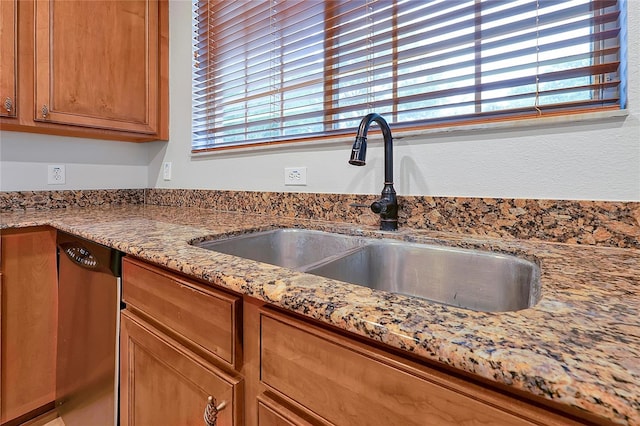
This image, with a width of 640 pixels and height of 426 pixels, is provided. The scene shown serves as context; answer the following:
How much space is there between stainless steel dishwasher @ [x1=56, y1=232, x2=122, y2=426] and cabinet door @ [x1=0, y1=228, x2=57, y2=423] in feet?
0.18

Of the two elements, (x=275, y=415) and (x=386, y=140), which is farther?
(x=386, y=140)

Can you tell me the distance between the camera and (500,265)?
752mm

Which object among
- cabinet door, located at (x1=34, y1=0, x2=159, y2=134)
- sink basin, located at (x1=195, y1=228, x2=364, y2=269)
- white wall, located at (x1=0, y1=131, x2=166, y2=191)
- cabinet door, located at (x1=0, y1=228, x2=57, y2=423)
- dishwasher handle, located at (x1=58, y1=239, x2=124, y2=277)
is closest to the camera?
dishwasher handle, located at (x1=58, y1=239, x2=124, y2=277)

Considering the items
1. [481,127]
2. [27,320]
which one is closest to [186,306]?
[481,127]

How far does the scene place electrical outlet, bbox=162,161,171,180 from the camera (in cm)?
196

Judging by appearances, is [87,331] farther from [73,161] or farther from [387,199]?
[73,161]

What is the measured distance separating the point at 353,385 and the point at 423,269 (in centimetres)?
50

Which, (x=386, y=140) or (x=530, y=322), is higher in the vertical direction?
(x=386, y=140)

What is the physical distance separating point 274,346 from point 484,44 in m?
1.01

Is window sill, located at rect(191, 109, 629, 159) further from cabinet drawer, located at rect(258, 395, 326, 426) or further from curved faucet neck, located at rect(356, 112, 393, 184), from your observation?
cabinet drawer, located at rect(258, 395, 326, 426)

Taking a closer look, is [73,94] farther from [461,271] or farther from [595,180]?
[595,180]

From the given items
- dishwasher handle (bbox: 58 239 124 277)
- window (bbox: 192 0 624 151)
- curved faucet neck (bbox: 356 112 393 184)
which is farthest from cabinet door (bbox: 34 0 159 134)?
curved faucet neck (bbox: 356 112 393 184)

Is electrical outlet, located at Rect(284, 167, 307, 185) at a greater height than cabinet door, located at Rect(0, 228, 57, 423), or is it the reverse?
electrical outlet, located at Rect(284, 167, 307, 185)

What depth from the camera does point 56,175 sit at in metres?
1.75
